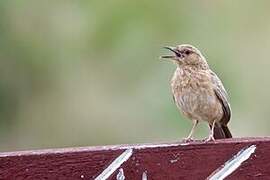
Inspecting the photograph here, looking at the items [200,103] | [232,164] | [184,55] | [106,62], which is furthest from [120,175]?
[106,62]

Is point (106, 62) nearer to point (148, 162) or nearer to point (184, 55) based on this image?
point (184, 55)

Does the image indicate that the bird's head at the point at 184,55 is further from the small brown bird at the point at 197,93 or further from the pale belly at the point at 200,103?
the pale belly at the point at 200,103

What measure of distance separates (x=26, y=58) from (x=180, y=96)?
401 centimetres

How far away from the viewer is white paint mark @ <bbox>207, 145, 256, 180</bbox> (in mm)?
3615

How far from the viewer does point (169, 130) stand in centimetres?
873

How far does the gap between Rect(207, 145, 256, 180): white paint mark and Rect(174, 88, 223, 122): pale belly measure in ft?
7.07

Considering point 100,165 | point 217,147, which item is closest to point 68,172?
point 100,165

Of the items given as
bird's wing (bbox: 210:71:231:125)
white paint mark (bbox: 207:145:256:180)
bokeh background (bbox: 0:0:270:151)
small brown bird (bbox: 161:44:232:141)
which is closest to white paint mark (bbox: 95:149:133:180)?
white paint mark (bbox: 207:145:256:180)

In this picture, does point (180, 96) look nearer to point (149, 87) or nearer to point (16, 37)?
point (149, 87)

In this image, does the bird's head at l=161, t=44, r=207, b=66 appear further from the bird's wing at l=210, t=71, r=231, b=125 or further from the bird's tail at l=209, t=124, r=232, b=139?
the bird's tail at l=209, t=124, r=232, b=139

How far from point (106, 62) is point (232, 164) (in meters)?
6.30

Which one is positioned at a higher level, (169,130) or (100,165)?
(100,165)

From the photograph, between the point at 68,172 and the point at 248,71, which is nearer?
the point at 68,172

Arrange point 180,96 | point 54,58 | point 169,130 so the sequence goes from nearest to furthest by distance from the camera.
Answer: point 180,96 → point 169,130 → point 54,58
